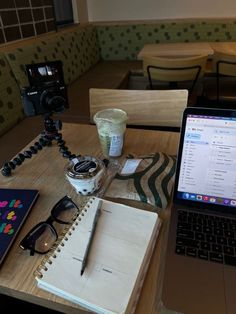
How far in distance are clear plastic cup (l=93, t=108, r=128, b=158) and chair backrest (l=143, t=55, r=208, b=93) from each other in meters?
1.27

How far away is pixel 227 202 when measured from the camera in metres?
0.64

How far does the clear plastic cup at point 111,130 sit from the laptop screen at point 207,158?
0.26m

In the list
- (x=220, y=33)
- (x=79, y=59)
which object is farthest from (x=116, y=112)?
(x=220, y=33)

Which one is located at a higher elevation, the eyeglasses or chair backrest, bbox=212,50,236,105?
the eyeglasses

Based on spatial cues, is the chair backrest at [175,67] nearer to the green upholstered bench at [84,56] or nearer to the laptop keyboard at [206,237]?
the green upholstered bench at [84,56]

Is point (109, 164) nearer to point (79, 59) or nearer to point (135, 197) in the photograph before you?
point (135, 197)

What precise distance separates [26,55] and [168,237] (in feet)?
6.00

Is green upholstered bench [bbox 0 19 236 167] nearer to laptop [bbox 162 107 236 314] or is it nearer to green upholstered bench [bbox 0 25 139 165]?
green upholstered bench [bbox 0 25 139 165]

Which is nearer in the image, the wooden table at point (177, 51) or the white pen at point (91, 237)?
the white pen at point (91, 237)

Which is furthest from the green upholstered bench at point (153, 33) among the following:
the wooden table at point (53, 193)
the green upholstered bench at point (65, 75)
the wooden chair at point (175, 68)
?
the wooden table at point (53, 193)

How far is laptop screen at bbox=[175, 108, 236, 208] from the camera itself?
1.97ft

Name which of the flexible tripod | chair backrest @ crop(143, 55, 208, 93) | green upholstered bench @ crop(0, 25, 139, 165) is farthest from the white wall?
the flexible tripod

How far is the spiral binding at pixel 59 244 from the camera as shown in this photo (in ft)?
1.71

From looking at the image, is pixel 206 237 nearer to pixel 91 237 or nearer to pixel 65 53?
pixel 91 237
